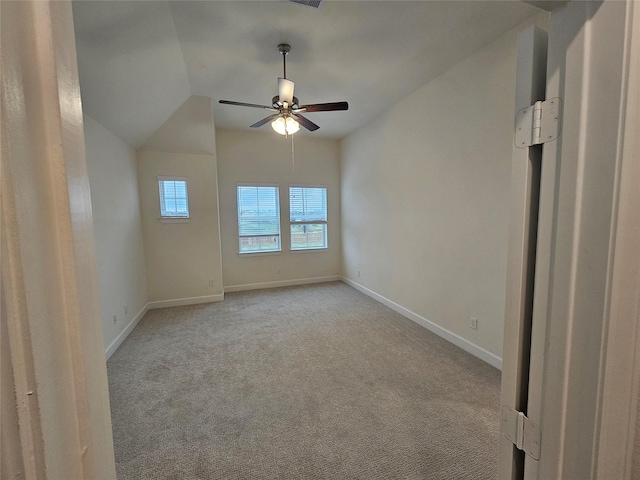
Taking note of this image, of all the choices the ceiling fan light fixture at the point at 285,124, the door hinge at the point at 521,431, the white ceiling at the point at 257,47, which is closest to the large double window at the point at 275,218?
the white ceiling at the point at 257,47

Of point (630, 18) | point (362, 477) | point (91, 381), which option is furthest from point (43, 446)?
point (362, 477)

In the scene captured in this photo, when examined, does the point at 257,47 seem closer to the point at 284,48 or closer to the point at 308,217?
the point at 284,48

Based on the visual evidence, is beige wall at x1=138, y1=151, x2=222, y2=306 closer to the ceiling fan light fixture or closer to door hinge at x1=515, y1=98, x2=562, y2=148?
the ceiling fan light fixture

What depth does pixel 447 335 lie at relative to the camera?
2.98 m

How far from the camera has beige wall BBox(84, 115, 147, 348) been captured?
272cm

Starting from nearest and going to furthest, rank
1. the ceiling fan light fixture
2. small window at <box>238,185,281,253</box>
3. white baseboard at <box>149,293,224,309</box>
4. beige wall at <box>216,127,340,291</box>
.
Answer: the ceiling fan light fixture → white baseboard at <box>149,293,224,309</box> → beige wall at <box>216,127,340,291</box> → small window at <box>238,185,281,253</box>

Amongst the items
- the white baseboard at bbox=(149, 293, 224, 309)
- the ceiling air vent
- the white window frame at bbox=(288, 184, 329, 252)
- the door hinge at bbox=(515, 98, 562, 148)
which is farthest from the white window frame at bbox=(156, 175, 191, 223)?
the door hinge at bbox=(515, 98, 562, 148)

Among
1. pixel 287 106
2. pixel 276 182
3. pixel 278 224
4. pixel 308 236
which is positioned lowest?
pixel 308 236

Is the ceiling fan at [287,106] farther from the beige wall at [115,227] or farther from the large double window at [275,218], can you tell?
the large double window at [275,218]

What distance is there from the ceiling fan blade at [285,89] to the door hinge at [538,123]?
2.10 meters

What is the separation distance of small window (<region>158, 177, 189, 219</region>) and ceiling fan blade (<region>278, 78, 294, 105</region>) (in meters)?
2.55

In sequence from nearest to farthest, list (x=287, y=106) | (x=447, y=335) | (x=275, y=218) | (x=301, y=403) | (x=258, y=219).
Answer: (x=301, y=403) → (x=287, y=106) → (x=447, y=335) → (x=258, y=219) → (x=275, y=218)

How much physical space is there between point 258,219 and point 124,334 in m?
2.73

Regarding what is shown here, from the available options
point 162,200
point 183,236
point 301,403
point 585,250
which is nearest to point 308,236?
point 183,236
